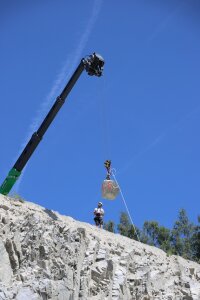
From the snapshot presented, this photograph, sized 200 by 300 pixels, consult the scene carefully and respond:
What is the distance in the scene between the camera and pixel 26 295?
626 inches

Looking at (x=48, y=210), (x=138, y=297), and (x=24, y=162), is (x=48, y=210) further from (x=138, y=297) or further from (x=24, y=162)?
(x=138, y=297)

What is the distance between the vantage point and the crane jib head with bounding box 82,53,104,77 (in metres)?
24.5

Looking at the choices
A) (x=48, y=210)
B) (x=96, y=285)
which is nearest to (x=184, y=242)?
(x=48, y=210)

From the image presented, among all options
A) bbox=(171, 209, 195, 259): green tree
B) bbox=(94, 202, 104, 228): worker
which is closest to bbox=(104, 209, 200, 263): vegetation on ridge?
bbox=(171, 209, 195, 259): green tree

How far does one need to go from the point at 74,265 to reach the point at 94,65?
9.72 metres

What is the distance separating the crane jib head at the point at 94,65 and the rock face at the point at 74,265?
6.58m

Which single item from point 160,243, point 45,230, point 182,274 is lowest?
point 45,230

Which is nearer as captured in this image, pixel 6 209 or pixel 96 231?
pixel 6 209

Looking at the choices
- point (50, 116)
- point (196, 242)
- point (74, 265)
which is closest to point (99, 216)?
point (50, 116)

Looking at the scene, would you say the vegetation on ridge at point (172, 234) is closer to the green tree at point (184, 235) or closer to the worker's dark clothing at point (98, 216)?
the green tree at point (184, 235)

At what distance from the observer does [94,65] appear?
80.7 ft

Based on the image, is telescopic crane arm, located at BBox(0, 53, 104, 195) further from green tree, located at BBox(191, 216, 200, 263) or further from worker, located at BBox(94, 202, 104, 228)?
green tree, located at BBox(191, 216, 200, 263)

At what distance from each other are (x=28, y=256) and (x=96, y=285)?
302cm

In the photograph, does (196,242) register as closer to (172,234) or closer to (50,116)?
(172,234)
